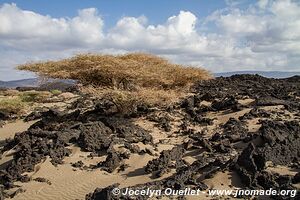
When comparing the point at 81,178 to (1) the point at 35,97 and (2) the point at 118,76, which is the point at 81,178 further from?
(1) the point at 35,97

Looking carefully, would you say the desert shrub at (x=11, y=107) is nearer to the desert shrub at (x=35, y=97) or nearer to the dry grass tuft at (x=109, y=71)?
the desert shrub at (x=35, y=97)

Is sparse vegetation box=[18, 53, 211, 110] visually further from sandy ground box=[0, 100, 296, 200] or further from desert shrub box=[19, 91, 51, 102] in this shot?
desert shrub box=[19, 91, 51, 102]

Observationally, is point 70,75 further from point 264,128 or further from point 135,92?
point 264,128

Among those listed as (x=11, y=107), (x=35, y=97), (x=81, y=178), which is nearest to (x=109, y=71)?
(x=81, y=178)

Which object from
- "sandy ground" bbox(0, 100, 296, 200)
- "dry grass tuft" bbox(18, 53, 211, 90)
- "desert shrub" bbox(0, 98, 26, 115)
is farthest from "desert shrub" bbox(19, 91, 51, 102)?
"sandy ground" bbox(0, 100, 296, 200)

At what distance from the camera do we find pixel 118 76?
15070mm

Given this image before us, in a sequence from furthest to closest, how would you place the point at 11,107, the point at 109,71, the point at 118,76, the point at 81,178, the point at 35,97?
the point at 35,97
the point at 11,107
the point at 118,76
the point at 109,71
the point at 81,178

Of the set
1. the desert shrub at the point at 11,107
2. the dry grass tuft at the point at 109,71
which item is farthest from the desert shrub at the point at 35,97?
the dry grass tuft at the point at 109,71

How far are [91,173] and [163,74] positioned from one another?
572 cm

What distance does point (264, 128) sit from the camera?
39.2 feet

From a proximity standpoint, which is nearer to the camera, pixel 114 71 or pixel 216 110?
pixel 114 71

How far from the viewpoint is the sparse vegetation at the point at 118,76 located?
14.5 metres

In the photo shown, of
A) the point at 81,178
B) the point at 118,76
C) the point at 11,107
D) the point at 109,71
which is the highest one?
the point at 109,71

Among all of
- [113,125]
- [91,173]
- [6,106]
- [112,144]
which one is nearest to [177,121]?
[113,125]
